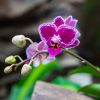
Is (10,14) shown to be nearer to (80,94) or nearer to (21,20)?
(21,20)

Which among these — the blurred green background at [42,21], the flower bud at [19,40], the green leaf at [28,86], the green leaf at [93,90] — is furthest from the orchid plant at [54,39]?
the blurred green background at [42,21]

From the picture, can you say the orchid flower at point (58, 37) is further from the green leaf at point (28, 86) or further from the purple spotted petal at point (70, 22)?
the green leaf at point (28, 86)

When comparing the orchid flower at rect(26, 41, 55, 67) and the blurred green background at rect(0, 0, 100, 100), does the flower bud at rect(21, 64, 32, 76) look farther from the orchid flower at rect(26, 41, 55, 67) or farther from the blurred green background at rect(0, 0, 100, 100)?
the blurred green background at rect(0, 0, 100, 100)

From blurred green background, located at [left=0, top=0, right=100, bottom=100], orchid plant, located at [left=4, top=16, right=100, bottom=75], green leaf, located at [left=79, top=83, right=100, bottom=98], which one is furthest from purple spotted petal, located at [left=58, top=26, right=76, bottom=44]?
blurred green background, located at [left=0, top=0, right=100, bottom=100]

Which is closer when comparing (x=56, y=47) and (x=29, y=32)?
(x=56, y=47)

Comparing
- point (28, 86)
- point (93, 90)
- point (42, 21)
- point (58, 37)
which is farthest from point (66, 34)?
point (42, 21)

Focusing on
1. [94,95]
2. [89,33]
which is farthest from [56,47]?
[89,33]
